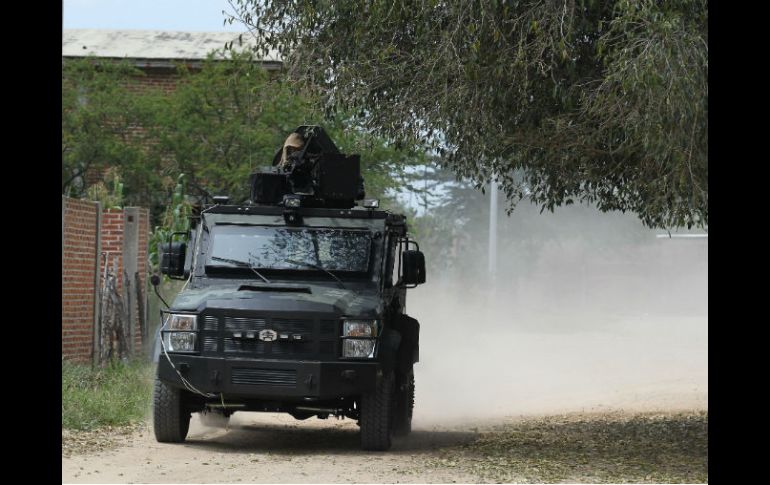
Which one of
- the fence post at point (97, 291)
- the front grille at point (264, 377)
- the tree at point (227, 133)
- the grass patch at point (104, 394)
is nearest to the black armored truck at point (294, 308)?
the front grille at point (264, 377)

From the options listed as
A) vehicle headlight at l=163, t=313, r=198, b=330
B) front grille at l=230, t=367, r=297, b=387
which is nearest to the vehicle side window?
front grille at l=230, t=367, r=297, b=387

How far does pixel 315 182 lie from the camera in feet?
45.0

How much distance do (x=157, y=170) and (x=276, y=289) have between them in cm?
1825

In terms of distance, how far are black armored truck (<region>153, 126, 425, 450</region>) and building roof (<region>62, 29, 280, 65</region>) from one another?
17.9m

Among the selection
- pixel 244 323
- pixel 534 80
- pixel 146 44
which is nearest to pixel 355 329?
pixel 244 323

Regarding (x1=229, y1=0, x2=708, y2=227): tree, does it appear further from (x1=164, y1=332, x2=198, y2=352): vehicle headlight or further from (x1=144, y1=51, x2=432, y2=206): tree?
(x1=144, y1=51, x2=432, y2=206): tree

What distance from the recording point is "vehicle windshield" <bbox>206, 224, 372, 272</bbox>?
12938 mm


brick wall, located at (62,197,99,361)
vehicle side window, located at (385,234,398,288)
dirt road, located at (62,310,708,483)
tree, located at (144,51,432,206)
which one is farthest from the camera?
tree, located at (144,51,432,206)

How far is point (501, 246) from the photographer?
75.4 metres

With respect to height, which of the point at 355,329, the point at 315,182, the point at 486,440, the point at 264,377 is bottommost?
the point at 486,440

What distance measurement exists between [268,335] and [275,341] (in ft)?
0.28

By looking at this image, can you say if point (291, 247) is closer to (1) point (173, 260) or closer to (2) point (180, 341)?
(1) point (173, 260)

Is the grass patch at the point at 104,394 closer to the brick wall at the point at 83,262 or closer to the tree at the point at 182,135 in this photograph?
the brick wall at the point at 83,262
